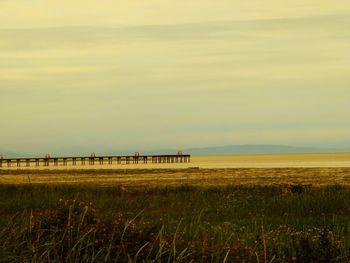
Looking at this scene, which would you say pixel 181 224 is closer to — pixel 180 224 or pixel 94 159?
pixel 180 224

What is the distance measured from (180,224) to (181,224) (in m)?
3.78

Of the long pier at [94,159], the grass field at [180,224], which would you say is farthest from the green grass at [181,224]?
the long pier at [94,159]

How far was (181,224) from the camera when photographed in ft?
55.3

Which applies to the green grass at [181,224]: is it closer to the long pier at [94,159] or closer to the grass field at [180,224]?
the grass field at [180,224]

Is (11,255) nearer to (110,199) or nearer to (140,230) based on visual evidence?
(140,230)

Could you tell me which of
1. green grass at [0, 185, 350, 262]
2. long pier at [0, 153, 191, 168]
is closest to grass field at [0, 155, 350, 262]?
green grass at [0, 185, 350, 262]

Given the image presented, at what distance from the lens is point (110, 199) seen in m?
25.8

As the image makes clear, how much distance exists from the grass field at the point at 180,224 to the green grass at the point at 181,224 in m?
0.01

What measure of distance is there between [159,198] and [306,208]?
7.69 m

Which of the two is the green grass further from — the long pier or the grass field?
the long pier

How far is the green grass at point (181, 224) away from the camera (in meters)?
7.98

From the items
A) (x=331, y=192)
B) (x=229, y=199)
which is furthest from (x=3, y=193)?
(x=331, y=192)

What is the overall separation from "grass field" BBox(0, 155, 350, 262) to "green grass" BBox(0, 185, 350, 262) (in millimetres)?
13

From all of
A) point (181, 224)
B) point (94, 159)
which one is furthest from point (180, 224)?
point (94, 159)
